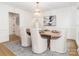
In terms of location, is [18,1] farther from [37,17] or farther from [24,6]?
[37,17]

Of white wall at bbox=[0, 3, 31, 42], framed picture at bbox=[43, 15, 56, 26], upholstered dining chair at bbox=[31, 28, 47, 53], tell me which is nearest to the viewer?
white wall at bbox=[0, 3, 31, 42]

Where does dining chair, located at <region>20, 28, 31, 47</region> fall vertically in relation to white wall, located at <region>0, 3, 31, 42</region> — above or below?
below

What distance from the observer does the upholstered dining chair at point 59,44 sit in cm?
122

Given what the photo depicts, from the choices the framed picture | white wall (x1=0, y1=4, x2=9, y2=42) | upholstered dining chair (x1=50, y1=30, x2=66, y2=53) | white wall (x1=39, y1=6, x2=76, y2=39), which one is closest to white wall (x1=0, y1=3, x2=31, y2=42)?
white wall (x1=0, y1=4, x2=9, y2=42)

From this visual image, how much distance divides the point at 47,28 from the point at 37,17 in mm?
209

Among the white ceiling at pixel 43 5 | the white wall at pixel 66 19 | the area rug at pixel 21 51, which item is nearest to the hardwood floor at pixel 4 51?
the area rug at pixel 21 51

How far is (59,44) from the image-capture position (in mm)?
1303

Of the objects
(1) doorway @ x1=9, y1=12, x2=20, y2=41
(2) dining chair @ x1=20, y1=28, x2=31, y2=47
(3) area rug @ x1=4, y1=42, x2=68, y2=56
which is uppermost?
(1) doorway @ x1=9, y1=12, x2=20, y2=41

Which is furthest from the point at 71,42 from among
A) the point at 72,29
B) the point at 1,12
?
the point at 1,12

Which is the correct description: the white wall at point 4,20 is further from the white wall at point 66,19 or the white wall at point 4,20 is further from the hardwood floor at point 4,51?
the white wall at point 66,19

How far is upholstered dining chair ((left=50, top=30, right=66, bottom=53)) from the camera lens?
47.9 inches

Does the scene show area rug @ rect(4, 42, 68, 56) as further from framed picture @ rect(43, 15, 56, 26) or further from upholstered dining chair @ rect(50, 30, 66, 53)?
framed picture @ rect(43, 15, 56, 26)

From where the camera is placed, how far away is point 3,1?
106 centimetres

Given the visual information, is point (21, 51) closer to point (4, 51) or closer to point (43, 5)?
point (4, 51)
